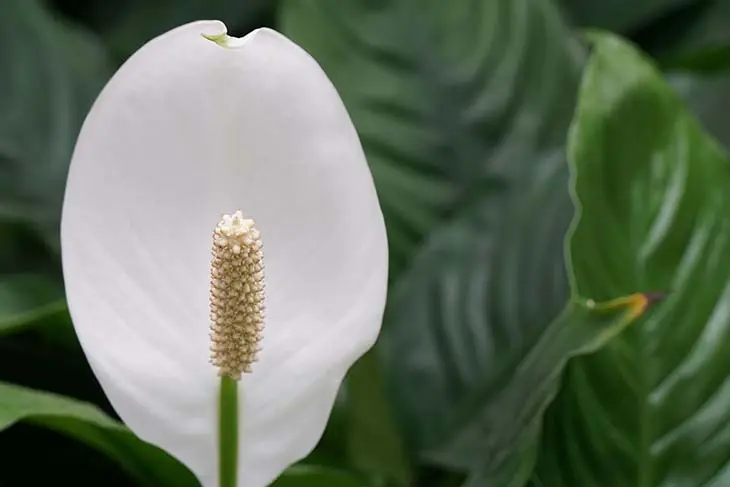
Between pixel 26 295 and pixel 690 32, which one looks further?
pixel 690 32

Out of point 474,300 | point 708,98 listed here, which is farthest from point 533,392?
point 708,98

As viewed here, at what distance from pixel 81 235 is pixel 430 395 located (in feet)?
1.09

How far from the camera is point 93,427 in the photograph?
0.40m

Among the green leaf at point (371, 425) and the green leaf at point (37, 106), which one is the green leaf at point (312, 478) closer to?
the green leaf at point (371, 425)

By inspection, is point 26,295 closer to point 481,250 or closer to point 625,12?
point 481,250

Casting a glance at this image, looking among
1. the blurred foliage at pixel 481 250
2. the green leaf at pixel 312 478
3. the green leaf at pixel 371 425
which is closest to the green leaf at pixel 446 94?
the blurred foliage at pixel 481 250

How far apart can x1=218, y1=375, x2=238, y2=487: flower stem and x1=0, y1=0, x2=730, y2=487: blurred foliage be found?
0.07m

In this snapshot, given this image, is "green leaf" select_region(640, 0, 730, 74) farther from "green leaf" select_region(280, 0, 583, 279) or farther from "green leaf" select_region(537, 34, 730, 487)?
"green leaf" select_region(537, 34, 730, 487)

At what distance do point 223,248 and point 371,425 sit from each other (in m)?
0.29

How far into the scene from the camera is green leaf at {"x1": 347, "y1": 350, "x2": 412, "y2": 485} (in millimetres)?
572

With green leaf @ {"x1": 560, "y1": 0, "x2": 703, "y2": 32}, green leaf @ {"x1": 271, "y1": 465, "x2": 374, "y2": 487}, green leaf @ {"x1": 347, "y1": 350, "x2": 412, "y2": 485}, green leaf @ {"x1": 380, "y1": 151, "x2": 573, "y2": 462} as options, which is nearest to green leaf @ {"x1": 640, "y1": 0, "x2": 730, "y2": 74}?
green leaf @ {"x1": 560, "y1": 0, "x2": 703, "y2": 32}

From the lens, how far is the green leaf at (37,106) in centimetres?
65

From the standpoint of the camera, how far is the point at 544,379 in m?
0.39

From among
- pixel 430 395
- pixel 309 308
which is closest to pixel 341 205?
pixel 309 308
